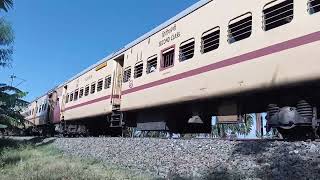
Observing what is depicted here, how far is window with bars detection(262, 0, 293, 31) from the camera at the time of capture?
8211mm

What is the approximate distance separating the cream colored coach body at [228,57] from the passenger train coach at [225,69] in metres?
0.02

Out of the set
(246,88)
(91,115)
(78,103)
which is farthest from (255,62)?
(78,103)

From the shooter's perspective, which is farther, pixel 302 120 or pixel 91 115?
pixel 91 115

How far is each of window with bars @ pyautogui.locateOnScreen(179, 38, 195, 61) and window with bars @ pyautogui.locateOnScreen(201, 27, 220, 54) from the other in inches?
20.8

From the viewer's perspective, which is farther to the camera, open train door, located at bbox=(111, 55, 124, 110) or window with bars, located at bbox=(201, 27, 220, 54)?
open train door, located at bbox=(111, 55, 124, 110)

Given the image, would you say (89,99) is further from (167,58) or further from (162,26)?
(167,58)

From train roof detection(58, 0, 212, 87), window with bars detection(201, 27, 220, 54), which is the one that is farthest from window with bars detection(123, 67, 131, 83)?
window with bars detection(201, 27, 220, 54)

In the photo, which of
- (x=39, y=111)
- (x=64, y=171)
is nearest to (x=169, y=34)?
(x=64, y=171)

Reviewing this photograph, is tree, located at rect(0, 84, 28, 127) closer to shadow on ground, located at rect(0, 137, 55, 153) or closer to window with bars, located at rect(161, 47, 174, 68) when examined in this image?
shadow on ground, located at rect(0, 137, 55, 153)

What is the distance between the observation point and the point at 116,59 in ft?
56.5

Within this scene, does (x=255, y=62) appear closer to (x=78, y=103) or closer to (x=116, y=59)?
(x=116, y=59)

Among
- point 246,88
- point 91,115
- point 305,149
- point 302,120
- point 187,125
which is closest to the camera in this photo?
point 305,149

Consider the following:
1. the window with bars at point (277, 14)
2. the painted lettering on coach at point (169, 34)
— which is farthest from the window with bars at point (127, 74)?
the window with bars at point (277, 14)

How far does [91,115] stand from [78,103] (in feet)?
8.80
